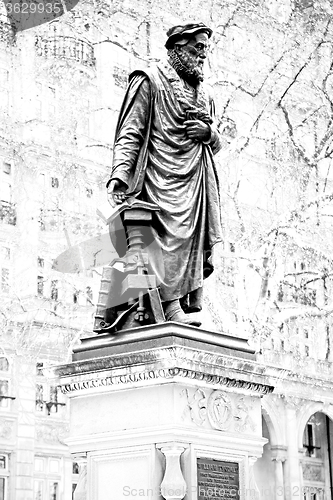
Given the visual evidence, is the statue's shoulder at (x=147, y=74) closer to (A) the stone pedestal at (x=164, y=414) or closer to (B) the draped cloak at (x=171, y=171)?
(B) the draped cloak at (x=171, y=171)

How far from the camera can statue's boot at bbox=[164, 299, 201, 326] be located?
679 centimetres

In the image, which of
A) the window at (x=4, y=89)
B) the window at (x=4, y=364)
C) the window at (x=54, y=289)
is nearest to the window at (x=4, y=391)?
the window at (x=4, y=364)

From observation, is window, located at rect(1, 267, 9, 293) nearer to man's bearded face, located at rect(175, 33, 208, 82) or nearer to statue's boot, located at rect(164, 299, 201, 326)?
man's bearded face, located at rect(175, 33, 208, 82)

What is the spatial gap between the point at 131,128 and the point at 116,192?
515mm

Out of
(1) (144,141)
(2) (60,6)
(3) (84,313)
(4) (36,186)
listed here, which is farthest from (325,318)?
(1) (144,141)

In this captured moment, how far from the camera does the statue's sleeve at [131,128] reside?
7004 millimetres

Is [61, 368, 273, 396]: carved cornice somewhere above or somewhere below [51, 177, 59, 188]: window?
below

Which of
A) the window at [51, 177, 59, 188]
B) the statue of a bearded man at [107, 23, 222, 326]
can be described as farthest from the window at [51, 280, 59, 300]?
the statue of a bearded man at [107, 23, 222, 326]

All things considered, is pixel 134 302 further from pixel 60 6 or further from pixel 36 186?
pixel 60 6

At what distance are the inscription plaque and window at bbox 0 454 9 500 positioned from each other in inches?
746

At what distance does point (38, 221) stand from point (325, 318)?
26.6 feet

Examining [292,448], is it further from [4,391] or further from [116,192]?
[116,192]

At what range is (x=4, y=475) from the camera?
24.7 m

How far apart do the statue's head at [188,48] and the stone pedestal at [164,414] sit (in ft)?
6.49
